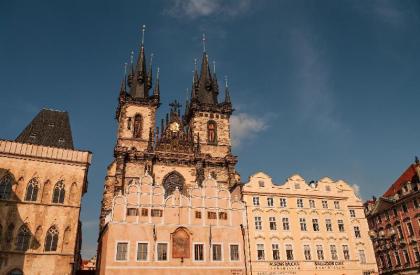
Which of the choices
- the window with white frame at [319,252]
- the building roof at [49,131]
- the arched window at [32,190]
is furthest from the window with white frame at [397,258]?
the arched window at [32,190]

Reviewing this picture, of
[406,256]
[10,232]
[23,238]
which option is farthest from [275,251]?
[10,232]

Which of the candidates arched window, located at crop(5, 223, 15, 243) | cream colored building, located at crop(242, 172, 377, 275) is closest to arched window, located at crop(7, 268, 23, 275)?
arched window, located at crop(5, 223, 15, 243)

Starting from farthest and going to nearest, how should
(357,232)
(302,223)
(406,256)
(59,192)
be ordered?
(406,256) → (357,232) → (302,223) → (59,192)

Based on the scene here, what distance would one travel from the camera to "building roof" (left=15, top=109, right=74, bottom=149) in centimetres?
3672

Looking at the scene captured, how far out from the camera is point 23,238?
30.0 metres

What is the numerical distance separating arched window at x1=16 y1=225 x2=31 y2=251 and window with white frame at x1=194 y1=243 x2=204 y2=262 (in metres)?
13.6

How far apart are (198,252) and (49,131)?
20.0 metres

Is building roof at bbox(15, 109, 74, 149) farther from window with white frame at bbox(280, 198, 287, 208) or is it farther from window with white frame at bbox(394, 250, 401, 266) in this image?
window with white frame at bbox(394, 250, 401, 266)

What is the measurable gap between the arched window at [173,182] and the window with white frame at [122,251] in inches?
659

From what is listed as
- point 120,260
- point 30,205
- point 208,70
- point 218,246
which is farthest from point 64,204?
point 208,70

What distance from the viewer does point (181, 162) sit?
48.5 metres

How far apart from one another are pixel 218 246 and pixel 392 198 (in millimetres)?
27885

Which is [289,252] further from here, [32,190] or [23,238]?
[32,190]

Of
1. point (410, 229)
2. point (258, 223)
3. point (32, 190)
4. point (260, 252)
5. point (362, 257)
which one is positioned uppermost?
point (32, 190)
